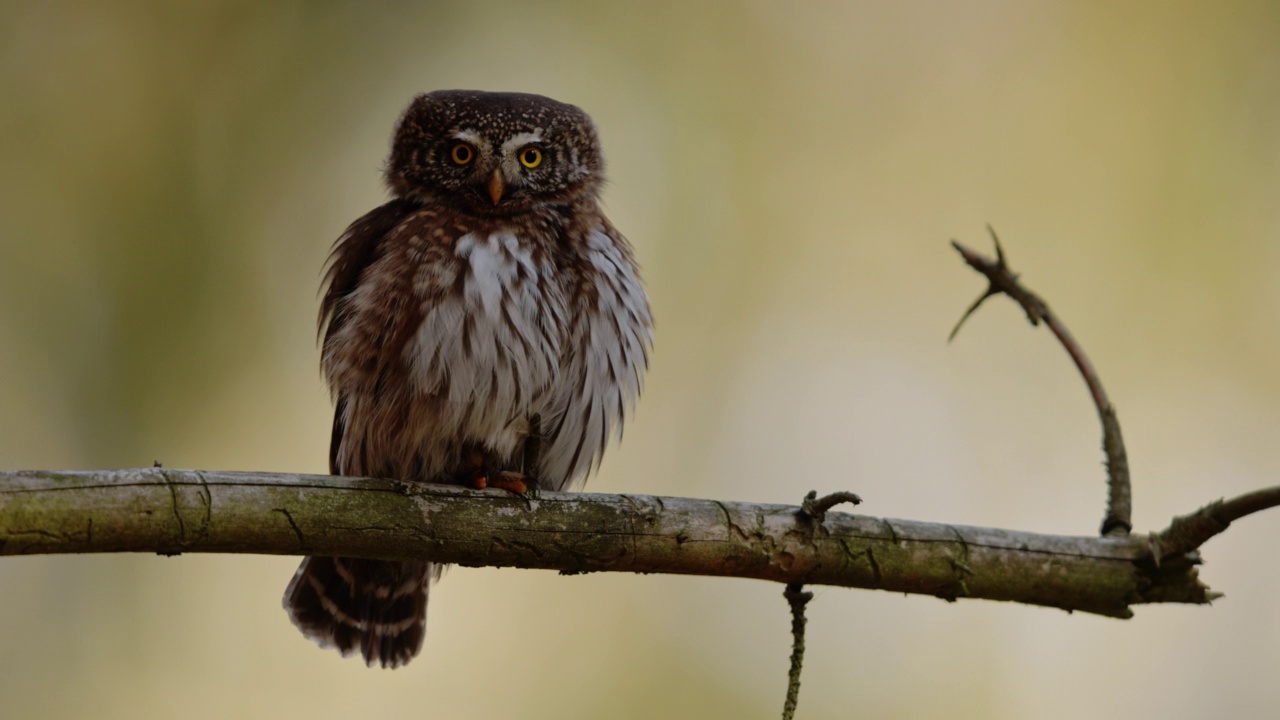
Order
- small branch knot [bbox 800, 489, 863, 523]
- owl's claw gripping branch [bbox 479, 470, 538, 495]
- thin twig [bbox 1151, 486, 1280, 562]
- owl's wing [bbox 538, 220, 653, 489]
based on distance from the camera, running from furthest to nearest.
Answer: owl's wing [bbox 538, 220, 653, 489] < owl's claw gripping branch [bbox 479, 470, 538, 495] < small branch knot [bbox 800, 489, 863, 523] < thin twig [bbox 1151, 486, 1280, 562]

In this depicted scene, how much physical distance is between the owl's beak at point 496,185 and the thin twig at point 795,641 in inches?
66.6

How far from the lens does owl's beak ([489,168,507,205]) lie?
12.8 ft

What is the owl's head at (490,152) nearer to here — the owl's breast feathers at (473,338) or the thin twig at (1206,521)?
the owl's breast feathers at (473,338)

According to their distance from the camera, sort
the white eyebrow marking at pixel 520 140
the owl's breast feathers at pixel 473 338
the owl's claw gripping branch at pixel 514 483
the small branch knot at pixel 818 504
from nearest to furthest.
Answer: the small branch knot at pixel 818 504
the owl's claw gripping branch at pixel 514 483
the owl's breast feathers at pixel 473 338
the white eyebrow marking at pixel 520 140

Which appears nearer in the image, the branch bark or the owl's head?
the branch bark

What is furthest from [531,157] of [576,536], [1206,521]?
[1206,521]

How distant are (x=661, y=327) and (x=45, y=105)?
4.34 metres

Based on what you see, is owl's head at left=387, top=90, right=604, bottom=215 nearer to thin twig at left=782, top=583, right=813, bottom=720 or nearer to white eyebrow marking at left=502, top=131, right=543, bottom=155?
white eyebrow marking at left=502, top=131, right=543, bottom=155

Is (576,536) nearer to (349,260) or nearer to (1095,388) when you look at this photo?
(349,260)

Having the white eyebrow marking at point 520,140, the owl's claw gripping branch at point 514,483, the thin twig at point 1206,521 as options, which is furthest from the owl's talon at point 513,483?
the thin twig at point 1206,521

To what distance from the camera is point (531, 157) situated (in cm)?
412

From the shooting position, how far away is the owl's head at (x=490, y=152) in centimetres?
399

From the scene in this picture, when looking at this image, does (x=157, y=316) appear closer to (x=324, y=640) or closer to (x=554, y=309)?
(x=324, y=640)

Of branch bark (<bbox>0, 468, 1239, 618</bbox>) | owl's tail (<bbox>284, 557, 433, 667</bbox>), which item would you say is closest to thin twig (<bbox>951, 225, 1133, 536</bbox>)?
branch bark (<bbox>0, 468, 1239, 618</bbox>)
